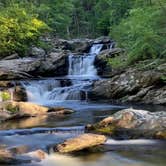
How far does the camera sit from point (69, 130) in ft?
53.5

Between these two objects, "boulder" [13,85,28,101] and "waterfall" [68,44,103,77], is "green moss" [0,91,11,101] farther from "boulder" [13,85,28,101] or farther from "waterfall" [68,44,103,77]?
"waterfall" [68,44,103,77]

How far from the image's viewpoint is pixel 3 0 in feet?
142

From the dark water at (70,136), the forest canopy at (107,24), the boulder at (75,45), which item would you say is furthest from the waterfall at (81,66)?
the dark water at (70,136)

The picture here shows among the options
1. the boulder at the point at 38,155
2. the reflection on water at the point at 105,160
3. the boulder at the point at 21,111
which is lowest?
the reflection on water at the point at 105,160

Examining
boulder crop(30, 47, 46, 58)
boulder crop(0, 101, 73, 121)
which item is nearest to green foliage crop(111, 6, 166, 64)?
boulder crop(0, 101, 73, 121)

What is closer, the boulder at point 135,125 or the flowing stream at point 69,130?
the flowing stream at point 69,130

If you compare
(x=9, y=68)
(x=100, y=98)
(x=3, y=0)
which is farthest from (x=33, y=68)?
(x=3, y=0)

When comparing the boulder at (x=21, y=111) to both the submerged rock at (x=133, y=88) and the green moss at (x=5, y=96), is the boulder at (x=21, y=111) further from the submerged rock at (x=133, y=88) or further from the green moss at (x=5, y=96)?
the submerged rock at (x=133, y=88)

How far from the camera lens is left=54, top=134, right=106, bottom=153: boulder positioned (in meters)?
13.3

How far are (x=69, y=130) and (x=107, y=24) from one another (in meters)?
40.4

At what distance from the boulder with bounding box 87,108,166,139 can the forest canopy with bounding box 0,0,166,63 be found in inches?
367

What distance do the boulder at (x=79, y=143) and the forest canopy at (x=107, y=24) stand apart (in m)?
12.1

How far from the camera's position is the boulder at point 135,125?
1539cm

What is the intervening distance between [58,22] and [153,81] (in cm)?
2982
